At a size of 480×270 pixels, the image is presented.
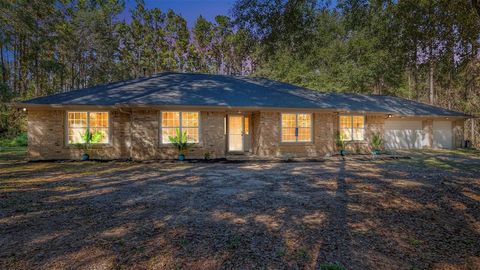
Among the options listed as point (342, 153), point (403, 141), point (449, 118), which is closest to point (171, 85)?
point (342, 153)

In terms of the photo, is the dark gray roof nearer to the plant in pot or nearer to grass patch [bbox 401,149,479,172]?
the plant in pot

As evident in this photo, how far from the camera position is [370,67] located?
2755 cm

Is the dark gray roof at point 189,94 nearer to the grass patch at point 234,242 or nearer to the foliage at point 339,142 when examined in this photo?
the foliage at point 339,142

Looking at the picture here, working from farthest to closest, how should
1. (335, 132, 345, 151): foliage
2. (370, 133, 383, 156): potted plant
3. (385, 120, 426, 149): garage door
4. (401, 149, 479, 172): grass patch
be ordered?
(385, 120, 426, 149): garage door, (370, 133, 383, 156): potted plant, (335, 132, 345, 151): foliage, (401, 149, 479, 172): grass patch

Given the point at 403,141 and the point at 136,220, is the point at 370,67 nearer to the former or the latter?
the point at 403,141

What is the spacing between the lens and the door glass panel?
14.2m

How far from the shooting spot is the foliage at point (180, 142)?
11898mm

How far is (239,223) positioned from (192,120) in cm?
878

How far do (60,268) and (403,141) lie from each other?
73.0 feet

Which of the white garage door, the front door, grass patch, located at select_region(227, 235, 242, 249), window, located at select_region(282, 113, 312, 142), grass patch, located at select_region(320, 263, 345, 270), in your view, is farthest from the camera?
the white garage door

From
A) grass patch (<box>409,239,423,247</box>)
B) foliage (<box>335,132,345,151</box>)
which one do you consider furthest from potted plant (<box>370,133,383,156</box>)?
grass patch (<box>409,239,423,247</box>)

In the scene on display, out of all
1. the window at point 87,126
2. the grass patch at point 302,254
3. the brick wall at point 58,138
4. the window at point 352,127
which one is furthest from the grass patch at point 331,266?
the window at point 352,127

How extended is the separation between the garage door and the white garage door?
1.05 metres

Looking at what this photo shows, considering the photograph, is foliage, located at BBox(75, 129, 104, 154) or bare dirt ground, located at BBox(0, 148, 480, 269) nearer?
bare dirt ground, located at BBox(0, 148, 480, 269)
